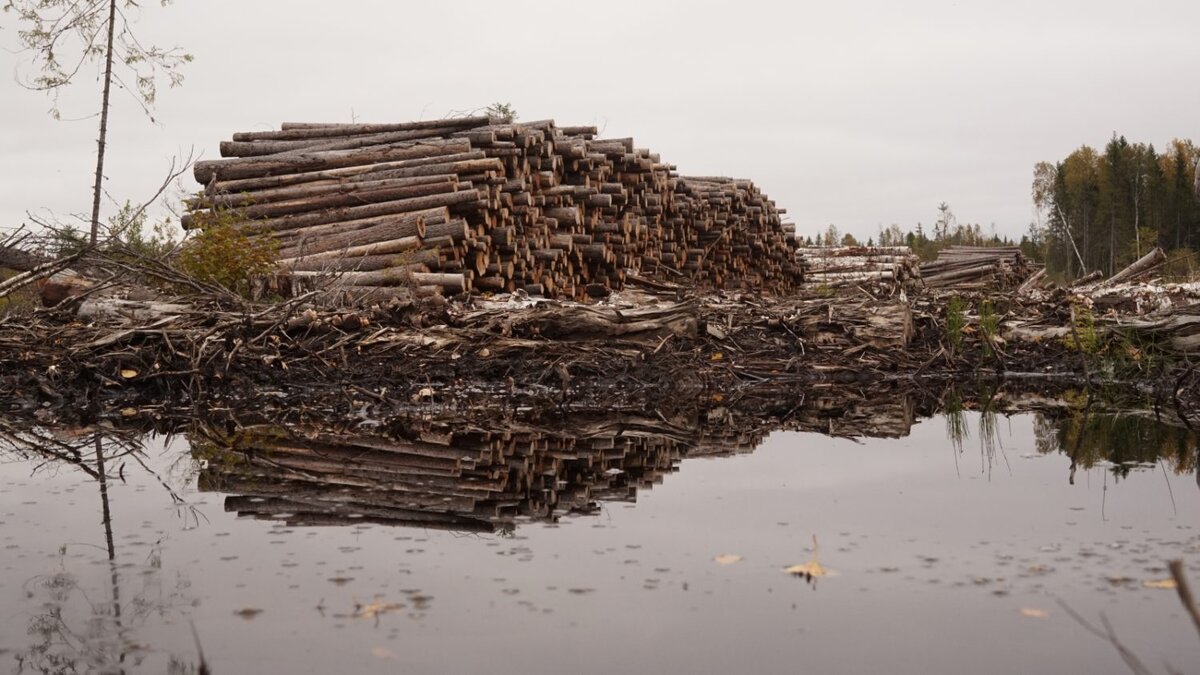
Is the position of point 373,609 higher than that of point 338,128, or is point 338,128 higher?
point 338,128

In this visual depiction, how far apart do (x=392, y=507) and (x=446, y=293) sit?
24.3ft

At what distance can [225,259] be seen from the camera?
11383 mm

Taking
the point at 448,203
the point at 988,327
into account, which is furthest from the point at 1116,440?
the point at 448,203

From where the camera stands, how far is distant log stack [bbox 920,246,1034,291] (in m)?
25.1

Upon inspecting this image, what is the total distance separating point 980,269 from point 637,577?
23901mm

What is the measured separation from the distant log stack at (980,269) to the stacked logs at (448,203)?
10075mm

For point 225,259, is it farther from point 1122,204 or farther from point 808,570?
point 1122,204

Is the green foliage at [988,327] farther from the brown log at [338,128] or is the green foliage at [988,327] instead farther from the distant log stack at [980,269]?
the distant log stack at [980,269]

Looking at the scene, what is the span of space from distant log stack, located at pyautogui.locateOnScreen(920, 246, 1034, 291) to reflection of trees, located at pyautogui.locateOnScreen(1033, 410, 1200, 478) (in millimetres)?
17206

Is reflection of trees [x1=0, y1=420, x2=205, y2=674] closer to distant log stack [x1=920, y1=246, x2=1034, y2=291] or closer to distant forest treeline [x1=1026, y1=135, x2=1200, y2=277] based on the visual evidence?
distant log stack [x1=920, y1=246, x2=1034, y2=291]

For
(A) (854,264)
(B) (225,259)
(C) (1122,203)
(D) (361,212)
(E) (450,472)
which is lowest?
(E) (450,472)

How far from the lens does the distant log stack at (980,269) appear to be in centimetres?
2509

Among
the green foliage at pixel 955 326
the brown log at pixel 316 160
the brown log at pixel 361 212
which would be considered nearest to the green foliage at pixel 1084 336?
the green foliage at pixel 955 326

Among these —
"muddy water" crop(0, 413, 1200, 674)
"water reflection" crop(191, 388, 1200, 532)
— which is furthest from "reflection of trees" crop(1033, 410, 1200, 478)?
"muddy water" crop(0, 413, 1200, 674)
